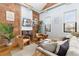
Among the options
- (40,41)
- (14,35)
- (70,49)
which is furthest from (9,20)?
(70,49)

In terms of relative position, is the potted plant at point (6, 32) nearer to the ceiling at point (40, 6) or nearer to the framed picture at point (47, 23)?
the ceiling at point (40, 6)

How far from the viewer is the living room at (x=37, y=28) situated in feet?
8.51

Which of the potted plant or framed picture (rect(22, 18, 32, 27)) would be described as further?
framed picture (rect(22, 18, 32, 27))

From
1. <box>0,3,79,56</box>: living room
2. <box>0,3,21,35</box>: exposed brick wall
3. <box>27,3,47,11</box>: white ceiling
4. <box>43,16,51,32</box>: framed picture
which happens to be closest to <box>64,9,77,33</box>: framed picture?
<box>0,3,79,56</box>: living room

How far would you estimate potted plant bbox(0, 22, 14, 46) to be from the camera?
2602 mm

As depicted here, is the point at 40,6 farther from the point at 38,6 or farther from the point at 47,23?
the point at 47,23

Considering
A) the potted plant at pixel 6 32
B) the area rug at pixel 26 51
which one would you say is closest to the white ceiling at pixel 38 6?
the potted plant at pixel 6 32

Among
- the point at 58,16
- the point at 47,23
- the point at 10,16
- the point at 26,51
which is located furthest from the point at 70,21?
the point at 10,16

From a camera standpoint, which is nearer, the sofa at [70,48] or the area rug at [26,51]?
the sofa at [70,48]

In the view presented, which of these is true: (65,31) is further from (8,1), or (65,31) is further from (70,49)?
(8,1)

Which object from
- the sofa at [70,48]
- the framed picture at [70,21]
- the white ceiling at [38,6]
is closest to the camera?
the sofa at [70,48]

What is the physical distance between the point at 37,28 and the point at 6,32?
0.57 metres

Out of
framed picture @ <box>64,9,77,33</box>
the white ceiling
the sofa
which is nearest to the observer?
the sofa

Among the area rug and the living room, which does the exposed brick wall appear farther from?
the area rug
